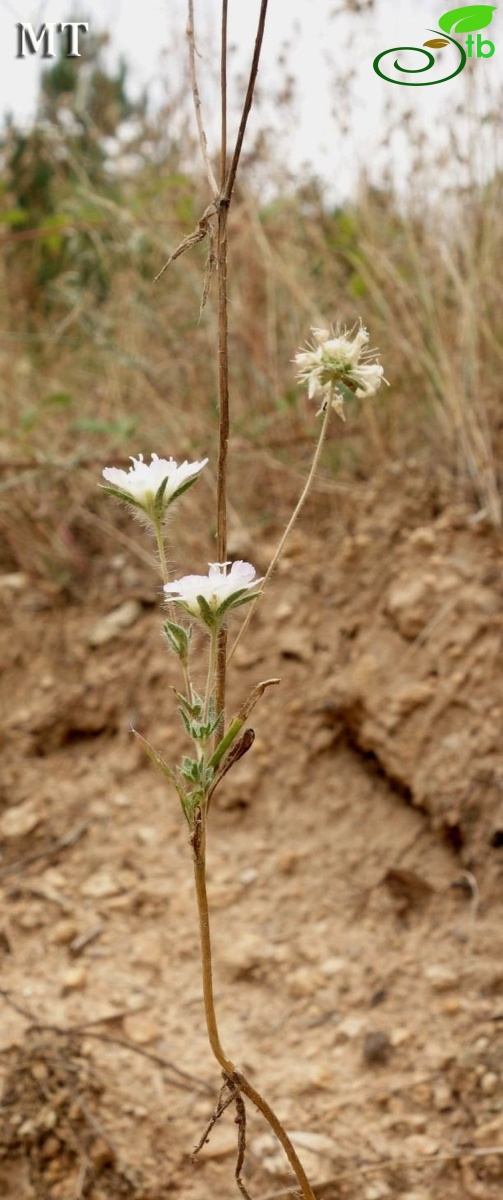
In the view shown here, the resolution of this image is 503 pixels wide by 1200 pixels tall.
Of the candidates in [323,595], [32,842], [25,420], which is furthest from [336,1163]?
[25,420]

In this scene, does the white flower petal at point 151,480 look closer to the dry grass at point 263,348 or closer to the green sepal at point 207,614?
the green sepal at point 207,614

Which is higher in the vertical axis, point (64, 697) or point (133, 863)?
point (64, 697)

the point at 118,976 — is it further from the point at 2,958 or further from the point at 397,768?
the point at 397,768

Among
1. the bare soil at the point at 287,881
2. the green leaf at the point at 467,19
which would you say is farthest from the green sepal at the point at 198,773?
the green leaf at the point at 467,19

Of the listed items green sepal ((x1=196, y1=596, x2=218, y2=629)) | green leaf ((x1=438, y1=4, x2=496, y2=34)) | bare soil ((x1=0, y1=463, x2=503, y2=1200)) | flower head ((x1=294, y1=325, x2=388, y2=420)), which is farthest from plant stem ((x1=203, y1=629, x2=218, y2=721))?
green leaf ((x1=438, y1=4, x2=496, y2=34))

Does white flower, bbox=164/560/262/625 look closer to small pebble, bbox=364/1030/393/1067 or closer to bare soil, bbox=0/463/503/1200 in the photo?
bare soil, bbox=0/463/503/1200

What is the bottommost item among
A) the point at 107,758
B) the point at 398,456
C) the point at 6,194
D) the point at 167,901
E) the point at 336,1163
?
the point at 336,1163

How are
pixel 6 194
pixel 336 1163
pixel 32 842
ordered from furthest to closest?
pixel 6 194
pixel 32 842
pixel 336 1163
